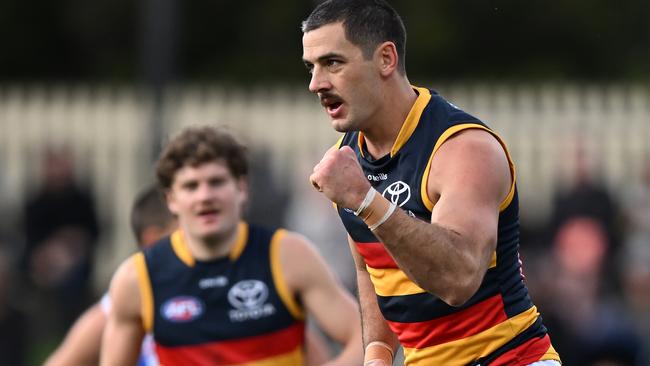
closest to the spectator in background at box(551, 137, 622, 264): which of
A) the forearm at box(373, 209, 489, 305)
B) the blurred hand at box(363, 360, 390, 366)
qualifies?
the blurred hand at box(363, 360, 390, 366)

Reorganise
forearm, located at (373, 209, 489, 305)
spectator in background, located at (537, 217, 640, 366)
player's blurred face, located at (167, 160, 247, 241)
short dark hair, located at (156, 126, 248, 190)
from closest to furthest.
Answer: forearm, located at (373, 209, 489, 305), player's blurred face, located at (167, 160, 247, 241), short dark hair, located at (156, 126, 248, 190), spectator in background, located at (537, 217, 640, 366)

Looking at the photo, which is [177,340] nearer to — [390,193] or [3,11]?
[390,193]

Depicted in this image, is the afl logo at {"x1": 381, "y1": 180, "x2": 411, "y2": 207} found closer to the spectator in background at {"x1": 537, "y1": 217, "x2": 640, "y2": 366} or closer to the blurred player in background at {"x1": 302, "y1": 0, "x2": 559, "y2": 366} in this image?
the blurred player in background at {"x1": 302, "y1": 0, "x2": 559, "y2": 366}

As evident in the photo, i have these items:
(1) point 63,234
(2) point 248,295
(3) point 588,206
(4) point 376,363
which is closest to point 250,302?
(2) point 248,295

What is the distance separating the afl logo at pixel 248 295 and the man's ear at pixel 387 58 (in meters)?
2.18

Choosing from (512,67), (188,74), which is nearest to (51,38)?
(188,74)

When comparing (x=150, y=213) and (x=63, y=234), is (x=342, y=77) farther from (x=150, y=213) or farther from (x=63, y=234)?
(x=63, y=234)

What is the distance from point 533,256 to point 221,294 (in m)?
7.30

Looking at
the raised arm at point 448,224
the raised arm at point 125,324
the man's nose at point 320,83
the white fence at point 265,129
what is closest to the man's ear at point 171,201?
the raised arm at point 125,324

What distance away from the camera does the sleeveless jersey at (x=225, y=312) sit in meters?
7.54

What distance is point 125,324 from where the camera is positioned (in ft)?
24.8

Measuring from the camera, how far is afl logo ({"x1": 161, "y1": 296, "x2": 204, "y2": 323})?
24.8 ft

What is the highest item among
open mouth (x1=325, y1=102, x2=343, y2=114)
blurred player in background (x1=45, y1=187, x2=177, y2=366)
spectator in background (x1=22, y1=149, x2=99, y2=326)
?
open mouth (x1=325, y1=102, x2=343, y2=114)

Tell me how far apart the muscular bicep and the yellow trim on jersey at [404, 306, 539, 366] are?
50 cm
